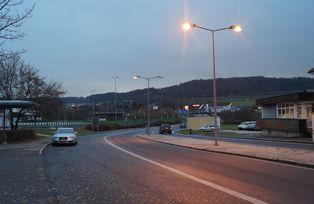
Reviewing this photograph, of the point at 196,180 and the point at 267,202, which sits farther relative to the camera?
the point at 196,180

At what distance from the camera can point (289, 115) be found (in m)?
53.2

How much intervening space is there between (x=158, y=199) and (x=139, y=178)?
14.3 ft

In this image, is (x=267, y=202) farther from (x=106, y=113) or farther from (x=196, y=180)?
(x=106, y=113)

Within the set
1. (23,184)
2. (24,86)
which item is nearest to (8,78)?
(24,86)

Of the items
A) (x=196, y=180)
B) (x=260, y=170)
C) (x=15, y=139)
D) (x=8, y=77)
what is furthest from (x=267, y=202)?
(x=8, y=77)

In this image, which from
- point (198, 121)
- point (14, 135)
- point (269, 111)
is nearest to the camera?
point (14, 135)

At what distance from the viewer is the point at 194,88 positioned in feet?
455


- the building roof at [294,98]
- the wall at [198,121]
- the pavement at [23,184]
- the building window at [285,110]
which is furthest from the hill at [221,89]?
the pavement at [23,184]

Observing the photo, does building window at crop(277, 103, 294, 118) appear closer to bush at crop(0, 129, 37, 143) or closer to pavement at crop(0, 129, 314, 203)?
bush at crop(0, 129, 37, 143)

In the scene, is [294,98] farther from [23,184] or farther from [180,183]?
[23,184]

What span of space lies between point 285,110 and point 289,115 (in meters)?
1.24

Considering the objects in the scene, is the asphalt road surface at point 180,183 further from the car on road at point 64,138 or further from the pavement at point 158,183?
the car on road at point 64,138

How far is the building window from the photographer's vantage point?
52.7 metres

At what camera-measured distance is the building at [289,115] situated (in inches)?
1905
